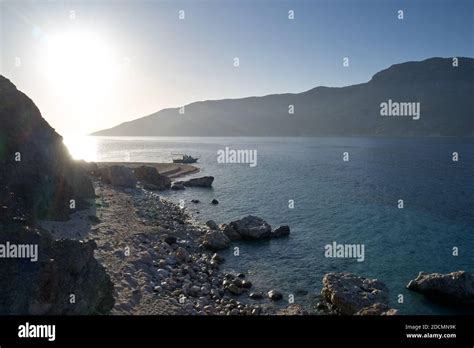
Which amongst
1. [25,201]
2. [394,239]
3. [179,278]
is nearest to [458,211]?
[394,239]

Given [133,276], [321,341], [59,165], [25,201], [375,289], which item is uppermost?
[59,165]

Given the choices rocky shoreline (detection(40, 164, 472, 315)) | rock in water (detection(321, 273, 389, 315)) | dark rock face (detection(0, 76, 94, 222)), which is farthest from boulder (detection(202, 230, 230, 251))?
dark rock face (detection(0, 76, 94, 222))

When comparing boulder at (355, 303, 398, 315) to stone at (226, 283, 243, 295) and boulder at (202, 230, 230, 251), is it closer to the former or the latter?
stone at (226, 283, 243, 295)

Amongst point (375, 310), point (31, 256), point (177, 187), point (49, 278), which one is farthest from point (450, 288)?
point (177, 187)

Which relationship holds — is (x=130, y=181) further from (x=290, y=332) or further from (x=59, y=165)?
(x=290, y=332)

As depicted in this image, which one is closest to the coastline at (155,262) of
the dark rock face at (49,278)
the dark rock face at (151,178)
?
the dark rock face at (49,278)

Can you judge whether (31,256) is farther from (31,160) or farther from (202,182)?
(202,182)
